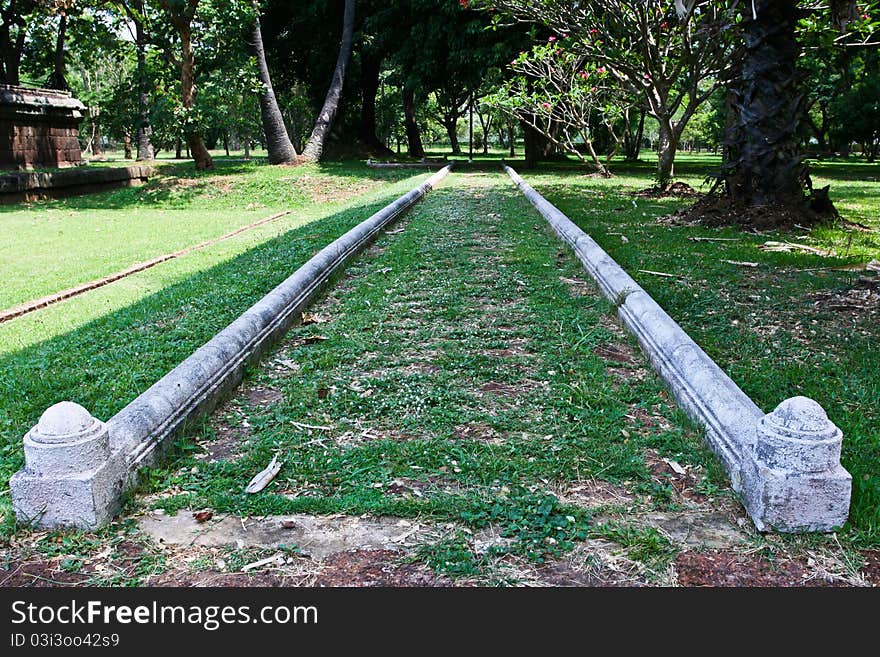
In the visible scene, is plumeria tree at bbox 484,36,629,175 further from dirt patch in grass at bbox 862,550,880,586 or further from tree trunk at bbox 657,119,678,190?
dirt patch in grass at bbox 862,550,880,586

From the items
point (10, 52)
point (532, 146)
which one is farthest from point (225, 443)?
point (10, 52)

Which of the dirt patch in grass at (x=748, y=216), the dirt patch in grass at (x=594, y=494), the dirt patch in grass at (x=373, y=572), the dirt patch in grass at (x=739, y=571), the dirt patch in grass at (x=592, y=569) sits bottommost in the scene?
the dirt patch in grass at (x=739, y=571)

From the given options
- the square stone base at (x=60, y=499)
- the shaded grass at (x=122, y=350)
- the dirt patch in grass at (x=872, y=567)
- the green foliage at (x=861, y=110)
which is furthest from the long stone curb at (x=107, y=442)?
the green foliage at (x=861, y=110)

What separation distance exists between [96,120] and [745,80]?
18252 mm

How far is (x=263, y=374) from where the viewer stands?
4.46 meters

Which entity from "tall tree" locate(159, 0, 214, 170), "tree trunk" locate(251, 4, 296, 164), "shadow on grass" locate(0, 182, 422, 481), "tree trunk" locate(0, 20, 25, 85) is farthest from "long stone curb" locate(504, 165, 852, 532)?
"tree trunk" locate(0, 20, 25, 85)

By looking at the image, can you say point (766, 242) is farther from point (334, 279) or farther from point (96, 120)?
point (96, 120)

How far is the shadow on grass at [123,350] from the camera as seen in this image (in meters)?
3.85

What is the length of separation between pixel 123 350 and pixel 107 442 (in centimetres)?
225

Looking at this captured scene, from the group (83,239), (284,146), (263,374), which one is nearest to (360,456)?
(263,374)

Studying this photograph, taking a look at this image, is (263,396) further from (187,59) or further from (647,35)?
(187,59)

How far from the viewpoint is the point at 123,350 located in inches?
189

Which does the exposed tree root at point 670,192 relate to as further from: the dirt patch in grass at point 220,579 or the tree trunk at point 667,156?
the dirt patch in grass at point 220,579

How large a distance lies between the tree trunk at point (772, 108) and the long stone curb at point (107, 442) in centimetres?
812
